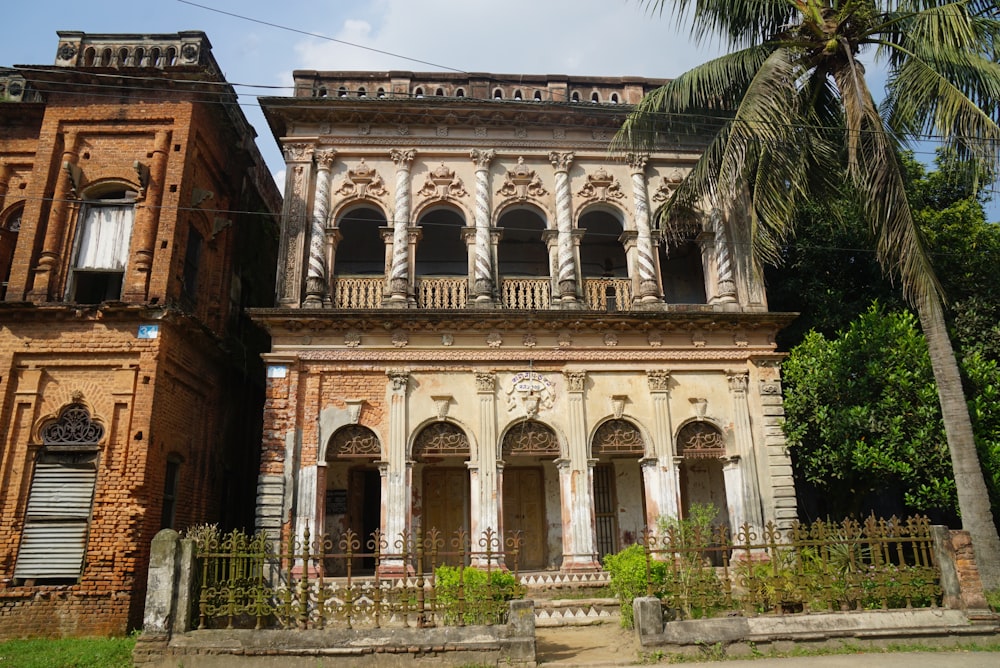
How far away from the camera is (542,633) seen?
1077 cm

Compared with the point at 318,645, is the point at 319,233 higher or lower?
higher

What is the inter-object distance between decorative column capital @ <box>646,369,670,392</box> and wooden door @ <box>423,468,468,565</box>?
4.65m

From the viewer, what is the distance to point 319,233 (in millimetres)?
14031

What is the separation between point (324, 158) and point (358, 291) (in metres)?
3.02

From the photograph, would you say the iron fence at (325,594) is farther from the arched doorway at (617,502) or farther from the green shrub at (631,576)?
the arched doorway at (617,502)

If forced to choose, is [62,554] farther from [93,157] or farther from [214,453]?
[93,157]

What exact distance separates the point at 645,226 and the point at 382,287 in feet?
18.6

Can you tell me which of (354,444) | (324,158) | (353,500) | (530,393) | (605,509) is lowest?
(605,509)

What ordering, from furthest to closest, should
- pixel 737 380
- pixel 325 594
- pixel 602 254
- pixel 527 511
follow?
pixel 602 254, pixel 527 511, pixel 737 380, pixel 325 594

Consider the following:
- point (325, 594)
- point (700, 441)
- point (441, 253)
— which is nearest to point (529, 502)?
point (700, 441)

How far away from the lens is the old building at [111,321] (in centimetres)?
1102

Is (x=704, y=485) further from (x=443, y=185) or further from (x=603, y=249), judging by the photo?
(x=443, y=185)

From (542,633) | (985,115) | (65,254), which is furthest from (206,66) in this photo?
(985,115)

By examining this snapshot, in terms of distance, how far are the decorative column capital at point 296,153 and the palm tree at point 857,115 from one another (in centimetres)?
661
